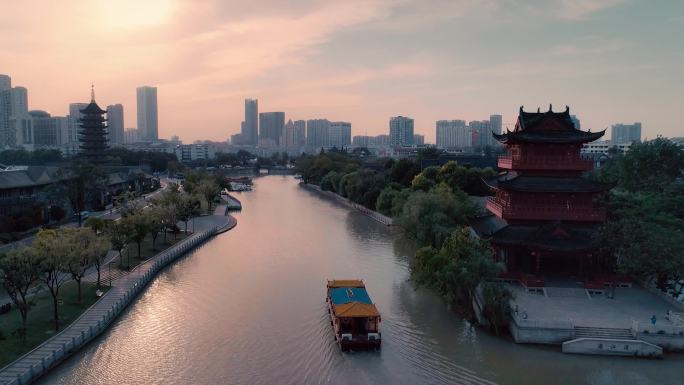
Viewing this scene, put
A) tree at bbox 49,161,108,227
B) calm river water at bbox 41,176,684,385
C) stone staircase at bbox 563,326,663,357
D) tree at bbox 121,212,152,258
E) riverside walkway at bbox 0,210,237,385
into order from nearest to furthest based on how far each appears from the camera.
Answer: riverside walkway at bbox 0,210,237,385 < calm river water at bbox 41,176,684,385 < stone staircase at bbox 563,326,663,357 < tree at bbox 121,212,152,258 < tree at bbox 49,161,108,227

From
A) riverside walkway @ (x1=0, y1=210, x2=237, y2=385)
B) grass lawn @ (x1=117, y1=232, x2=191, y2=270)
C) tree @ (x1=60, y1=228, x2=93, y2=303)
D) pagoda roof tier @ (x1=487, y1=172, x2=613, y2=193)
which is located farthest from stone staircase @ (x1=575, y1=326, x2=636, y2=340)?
grass lawn @ (x1=117, y1=232, x2=191, y2=270)

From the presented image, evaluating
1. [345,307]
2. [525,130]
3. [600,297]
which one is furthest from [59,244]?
[600,297]

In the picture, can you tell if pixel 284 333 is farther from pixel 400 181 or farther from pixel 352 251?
pixel 400 181

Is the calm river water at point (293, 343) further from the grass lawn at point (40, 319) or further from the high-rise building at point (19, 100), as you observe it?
the high-rise building at point (19, 100)

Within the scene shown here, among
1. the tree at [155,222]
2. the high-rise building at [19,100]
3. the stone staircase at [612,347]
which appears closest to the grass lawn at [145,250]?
the tree at [155,222]

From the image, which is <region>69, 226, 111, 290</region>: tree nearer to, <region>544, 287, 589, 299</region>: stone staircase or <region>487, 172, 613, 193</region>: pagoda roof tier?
<region>487, 172, 613, 193</region>: pagoda roof tier

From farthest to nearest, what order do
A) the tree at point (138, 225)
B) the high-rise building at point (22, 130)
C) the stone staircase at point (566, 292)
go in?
the high-rise building at point (22, 130) < the tree at point (138, 225) < the stone staircase at point (566, 292)

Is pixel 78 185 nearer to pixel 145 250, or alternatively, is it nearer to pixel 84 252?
pixel 145 250
